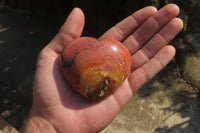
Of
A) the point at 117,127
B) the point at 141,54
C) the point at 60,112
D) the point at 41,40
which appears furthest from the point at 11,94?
the point at 141,54

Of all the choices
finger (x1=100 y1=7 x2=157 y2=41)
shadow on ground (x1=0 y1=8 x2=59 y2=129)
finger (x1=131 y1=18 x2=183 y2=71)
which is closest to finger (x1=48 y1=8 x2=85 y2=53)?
finger (x1=100 y1=7 x2=157 y2=41)

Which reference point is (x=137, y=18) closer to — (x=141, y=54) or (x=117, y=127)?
(x=141, y=54)

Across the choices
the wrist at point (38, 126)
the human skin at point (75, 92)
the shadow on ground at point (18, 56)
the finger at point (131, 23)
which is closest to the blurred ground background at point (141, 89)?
the shadow on ground at point (18, 56)

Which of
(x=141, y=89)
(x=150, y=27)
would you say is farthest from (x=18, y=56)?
(x=150, y=27)

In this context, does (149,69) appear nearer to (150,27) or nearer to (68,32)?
(150,27)

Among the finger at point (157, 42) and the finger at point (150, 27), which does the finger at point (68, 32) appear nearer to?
the finger at point (150, 27)

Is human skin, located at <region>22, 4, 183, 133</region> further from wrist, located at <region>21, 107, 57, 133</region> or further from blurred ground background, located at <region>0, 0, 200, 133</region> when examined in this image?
blurred ground background, located at <region>0, 0, 200, 133</region>
